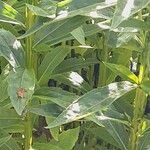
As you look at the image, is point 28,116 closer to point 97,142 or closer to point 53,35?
point 53,35

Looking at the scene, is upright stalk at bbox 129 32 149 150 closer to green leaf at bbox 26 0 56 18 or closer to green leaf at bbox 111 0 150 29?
green leaf at bbox 26 0 56 18

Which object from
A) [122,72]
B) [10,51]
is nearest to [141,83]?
[122,72]

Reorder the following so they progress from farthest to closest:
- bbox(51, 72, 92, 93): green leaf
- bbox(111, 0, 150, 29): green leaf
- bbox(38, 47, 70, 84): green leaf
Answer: bbox(51, 72, 92, 93): green leaf < bbox(38, 47, 70, 84): green leaf < bbox(111, 0, 150, 29): green leaf

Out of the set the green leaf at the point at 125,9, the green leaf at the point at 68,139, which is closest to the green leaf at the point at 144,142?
the green leaf at the point at 68,139

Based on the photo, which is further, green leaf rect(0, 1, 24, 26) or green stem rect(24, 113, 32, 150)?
green stem rect(24, 113, 32, 150)

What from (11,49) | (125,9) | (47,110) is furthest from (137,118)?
Answer: (125,9)

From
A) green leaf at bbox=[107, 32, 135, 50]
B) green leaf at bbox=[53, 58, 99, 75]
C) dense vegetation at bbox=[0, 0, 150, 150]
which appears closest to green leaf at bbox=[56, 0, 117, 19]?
dense vegetation at bbox=[0, 0, 150, 150]

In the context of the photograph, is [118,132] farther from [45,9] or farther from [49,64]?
[45,9]

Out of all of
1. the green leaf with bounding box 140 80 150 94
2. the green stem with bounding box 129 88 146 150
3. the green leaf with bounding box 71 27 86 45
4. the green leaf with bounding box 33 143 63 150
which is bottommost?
the green leaf with bounding box 33 143 63 150
